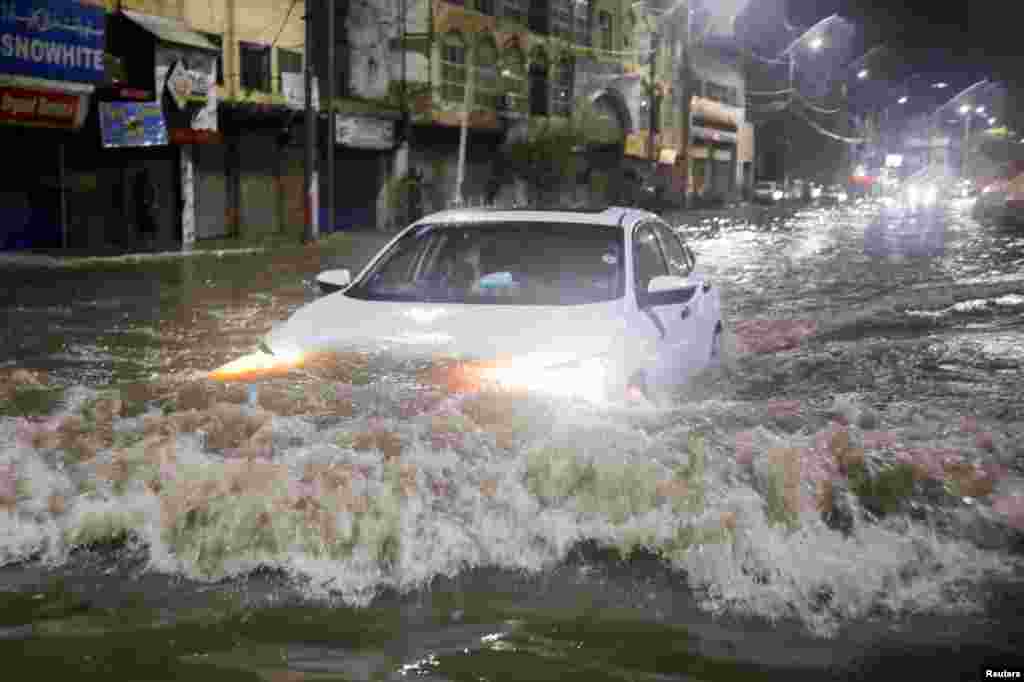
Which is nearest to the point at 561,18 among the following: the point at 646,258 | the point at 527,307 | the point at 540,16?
the point at 540,16

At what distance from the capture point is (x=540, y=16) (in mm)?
46656

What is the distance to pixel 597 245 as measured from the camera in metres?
6.82

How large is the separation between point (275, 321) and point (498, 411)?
8430mm

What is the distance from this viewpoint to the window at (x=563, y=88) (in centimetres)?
4784

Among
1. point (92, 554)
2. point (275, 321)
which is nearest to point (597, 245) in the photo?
point (92, 554)

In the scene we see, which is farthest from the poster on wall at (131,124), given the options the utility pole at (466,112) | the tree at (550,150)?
the tree at (550,150)

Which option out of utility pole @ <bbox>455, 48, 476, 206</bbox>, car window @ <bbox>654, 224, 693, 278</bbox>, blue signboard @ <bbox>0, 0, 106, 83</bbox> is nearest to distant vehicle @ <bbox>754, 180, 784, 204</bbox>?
utility pole @ <bbox>455, 48, 476, 206</bbox>

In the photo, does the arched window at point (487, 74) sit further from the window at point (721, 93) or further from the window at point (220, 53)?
the window at point (721, 93)

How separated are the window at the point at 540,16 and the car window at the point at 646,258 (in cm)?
4037

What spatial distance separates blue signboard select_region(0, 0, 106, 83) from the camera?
68.8ft

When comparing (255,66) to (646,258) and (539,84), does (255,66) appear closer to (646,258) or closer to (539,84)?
(539,84)

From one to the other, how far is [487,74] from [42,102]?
22.2 meters

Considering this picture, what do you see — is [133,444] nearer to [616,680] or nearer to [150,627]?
[150,627]

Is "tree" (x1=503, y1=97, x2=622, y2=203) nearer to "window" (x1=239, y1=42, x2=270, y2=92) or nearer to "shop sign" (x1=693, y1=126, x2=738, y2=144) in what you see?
"window" (x1=239, y1=42, x2=270, y2=92)
